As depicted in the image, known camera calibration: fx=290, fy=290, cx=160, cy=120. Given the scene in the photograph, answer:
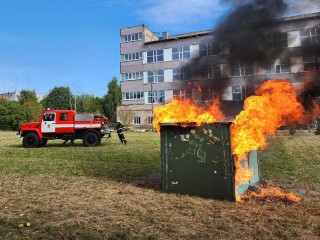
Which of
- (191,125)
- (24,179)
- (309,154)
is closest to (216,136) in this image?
(191,125)

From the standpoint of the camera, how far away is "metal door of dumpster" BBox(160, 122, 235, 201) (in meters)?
5.57

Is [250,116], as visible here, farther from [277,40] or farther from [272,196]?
[277,40]

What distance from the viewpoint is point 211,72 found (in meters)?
9.84

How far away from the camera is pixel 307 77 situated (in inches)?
310

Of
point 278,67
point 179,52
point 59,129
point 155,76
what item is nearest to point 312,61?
point 278,67

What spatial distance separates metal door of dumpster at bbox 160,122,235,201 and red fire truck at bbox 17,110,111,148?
10965 millimetres

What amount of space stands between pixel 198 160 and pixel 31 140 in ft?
42.6

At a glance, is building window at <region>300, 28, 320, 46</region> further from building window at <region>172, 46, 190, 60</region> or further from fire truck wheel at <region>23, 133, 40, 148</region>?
building window at <region>172, 46, 190, 60</region>

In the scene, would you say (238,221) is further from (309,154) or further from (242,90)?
(309,154)

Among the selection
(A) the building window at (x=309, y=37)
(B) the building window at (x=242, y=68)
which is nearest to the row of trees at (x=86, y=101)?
(B) the building window at (x=242, y=68)

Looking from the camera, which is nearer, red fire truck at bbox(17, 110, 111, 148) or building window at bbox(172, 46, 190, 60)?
red fire truck at bbox(17, 110, 111, 148)

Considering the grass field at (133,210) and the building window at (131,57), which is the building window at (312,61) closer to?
the grass field at (133,210)

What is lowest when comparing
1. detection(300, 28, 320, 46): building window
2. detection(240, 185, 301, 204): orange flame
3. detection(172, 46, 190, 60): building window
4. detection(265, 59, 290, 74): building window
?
detection(240, 185, 301, 204): orange flame

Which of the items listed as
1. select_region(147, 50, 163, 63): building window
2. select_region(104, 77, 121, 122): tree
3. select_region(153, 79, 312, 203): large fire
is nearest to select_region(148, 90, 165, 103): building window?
select_region(147, 50, 163, 63): building window
